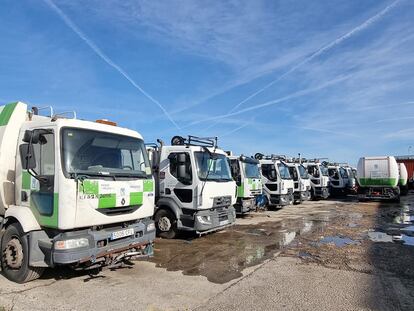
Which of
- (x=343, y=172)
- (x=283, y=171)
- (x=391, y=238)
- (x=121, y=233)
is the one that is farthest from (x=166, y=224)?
(x=343, y=172)

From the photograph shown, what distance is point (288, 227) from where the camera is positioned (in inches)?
492

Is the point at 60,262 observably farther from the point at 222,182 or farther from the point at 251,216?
the point at 251,216

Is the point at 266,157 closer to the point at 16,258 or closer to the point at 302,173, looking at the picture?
the point at 302,173

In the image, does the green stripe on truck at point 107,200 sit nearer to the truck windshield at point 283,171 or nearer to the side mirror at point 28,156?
the side mirror at point 28,156

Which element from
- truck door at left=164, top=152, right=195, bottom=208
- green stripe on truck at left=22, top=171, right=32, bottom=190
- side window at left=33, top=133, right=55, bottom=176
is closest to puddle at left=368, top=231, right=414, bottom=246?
truck door at left=164, top=152, right=195, bottom=208

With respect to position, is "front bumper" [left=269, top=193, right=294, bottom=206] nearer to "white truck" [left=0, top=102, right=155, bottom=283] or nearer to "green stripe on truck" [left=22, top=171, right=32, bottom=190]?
"white truck" [left=0, top=102, right=155, bottom=283]

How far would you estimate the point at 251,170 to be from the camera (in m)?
14.6

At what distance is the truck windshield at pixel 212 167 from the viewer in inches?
379

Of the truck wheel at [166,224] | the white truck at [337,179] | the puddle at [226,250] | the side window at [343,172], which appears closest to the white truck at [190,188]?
the truck wheel at [166,224]

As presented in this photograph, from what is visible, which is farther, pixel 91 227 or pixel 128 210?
pixel 128 210

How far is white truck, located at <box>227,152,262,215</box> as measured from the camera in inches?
535

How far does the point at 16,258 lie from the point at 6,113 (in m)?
2.61

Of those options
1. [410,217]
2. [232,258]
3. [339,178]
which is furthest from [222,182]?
[339,178]

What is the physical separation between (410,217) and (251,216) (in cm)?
654
